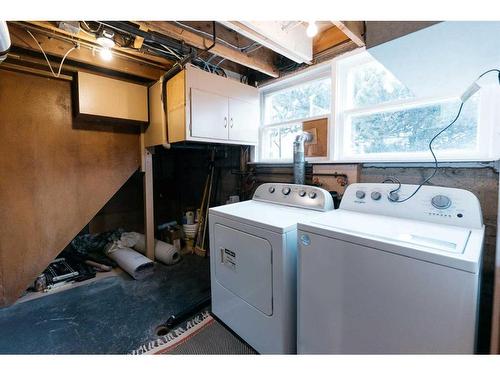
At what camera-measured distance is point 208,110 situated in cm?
225

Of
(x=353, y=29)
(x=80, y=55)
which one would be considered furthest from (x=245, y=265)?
(x=80, y=55)

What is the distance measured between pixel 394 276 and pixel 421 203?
0.60m

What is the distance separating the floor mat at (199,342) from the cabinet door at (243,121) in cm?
177

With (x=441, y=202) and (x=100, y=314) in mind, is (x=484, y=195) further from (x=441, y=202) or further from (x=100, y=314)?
(x=100, y=314)

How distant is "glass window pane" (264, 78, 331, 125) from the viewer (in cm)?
226

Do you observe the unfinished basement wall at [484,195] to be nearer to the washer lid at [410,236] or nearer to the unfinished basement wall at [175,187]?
the washer lid at [410,236]

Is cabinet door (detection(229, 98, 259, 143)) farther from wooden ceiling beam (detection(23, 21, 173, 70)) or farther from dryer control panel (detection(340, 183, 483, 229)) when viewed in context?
dryer control panel (detection(340, 183, 483, 229))

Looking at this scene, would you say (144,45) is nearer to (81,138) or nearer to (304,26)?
(81,138)

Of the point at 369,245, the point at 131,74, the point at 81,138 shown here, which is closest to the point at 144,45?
the point at 131,74

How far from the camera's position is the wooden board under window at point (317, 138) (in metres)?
2.16

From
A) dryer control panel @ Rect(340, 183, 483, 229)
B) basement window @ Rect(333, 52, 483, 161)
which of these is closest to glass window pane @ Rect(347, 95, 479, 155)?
basement window @ Rect(333, 52, 483, 161)

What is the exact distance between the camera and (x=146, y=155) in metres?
2.81

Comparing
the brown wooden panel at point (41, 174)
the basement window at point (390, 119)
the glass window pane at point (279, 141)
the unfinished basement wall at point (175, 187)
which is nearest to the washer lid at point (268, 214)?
the basement window at point (390, 119)
